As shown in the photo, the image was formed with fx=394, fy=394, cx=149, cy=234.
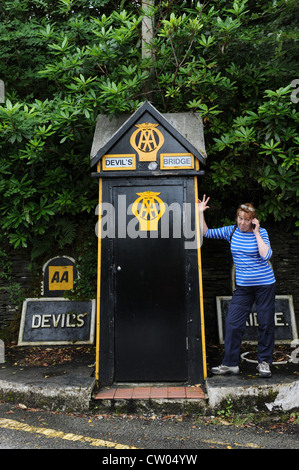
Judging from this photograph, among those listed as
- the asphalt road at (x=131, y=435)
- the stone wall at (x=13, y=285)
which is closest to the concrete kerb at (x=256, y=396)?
the asphalt road at (x=131, y=435)

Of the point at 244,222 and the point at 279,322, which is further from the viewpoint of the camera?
the point at 279,322

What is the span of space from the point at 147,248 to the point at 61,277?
249 centimetres

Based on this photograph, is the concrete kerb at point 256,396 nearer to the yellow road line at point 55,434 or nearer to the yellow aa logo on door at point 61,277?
the yellow road line at point 55,434

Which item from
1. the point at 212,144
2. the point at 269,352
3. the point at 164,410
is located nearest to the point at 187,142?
the point at 212,144

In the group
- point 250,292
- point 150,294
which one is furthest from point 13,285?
point 250,292

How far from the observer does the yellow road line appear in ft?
11.4

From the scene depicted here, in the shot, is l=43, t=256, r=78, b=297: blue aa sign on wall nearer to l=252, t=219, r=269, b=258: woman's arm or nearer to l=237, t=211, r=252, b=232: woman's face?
l=237, t=211, r=252, b=232: woman's face

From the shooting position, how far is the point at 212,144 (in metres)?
6.19

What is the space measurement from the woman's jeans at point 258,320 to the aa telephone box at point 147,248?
41 cm

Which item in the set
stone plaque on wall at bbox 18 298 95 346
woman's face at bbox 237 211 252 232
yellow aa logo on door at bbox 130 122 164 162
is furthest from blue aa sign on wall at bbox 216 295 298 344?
yellow aa logo on door at bbox 130 122 164 162

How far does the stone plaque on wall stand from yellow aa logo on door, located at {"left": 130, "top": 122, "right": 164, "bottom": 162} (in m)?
2.80

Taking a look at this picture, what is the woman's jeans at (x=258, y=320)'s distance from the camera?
4.47 m

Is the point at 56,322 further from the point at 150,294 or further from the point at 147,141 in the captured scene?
the point at 147,141

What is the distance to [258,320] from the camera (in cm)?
455
